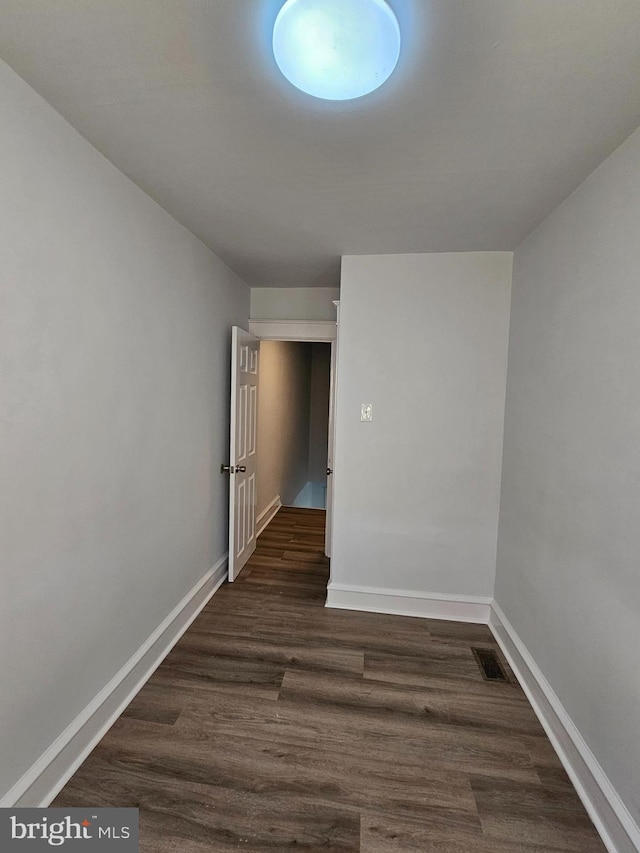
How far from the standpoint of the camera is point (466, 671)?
223 centimetres

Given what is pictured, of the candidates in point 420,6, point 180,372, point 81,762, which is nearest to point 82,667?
point 81,762

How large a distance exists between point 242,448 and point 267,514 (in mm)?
1580

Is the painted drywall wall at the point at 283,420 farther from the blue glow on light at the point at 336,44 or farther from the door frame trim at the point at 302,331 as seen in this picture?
the blue glow on light at the point at 336,44

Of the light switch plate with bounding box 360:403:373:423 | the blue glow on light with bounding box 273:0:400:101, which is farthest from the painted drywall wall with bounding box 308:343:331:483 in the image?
the blue glow on light with bounding box 273:0:400:101

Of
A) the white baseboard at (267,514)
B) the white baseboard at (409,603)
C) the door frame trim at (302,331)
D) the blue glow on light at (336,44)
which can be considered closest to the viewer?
the blue glow on light at (336,44)

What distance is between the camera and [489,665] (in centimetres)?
229

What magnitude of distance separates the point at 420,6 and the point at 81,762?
2612mm

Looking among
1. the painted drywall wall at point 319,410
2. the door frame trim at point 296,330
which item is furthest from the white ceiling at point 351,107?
the painted drywall wall at point 319,410

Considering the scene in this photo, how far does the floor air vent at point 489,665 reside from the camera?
219 cm

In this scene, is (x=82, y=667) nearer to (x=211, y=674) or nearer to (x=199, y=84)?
(x=211, y=674)

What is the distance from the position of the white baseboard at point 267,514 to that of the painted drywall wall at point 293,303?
2095 mm

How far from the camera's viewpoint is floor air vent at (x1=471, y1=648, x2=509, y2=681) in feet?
7.17

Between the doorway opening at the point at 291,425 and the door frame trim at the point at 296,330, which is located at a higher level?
the door frame trim at the point at 296,330

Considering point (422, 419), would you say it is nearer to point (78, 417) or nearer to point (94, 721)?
point (78, 417)
